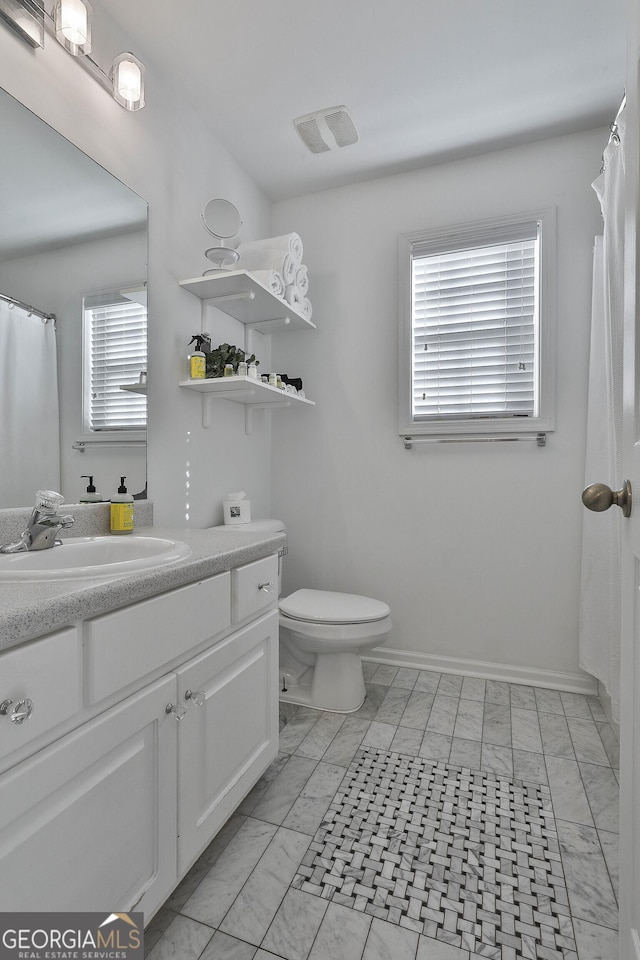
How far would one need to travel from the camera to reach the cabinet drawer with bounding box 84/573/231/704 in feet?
2.80

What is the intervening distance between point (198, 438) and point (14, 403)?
0.82 m

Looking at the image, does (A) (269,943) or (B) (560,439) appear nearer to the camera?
(A) (269,943)

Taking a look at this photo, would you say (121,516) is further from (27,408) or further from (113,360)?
(113,360)

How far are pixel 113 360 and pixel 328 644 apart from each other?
1.33m

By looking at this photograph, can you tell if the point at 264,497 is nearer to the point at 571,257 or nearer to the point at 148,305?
the point at 148,305

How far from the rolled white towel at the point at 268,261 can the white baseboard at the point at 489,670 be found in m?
1.93

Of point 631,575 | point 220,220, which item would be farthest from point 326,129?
point 631,575

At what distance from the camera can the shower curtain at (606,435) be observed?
1.75m

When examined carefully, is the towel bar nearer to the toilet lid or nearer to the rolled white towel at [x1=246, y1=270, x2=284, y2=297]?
the toilet lid

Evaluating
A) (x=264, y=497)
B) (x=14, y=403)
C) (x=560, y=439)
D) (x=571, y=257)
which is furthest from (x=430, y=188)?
(x=14, y=403)

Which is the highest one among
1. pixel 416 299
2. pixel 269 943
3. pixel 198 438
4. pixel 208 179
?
pixel 208 179

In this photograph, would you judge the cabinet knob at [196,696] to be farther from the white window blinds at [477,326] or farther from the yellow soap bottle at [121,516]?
the white window blinds at [477,326]

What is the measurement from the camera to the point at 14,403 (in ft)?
4.32

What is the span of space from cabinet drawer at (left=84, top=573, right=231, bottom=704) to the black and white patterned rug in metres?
0.70
